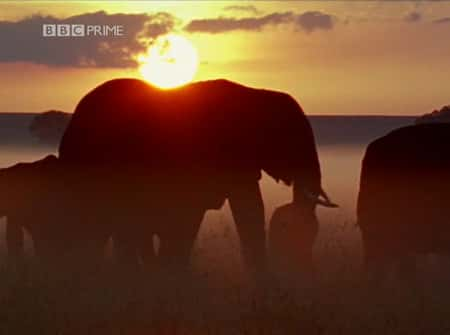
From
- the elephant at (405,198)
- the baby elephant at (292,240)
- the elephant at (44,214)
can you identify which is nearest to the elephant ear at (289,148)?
the baby elephant at (292,240)

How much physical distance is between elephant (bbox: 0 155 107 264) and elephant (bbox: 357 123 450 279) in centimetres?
349

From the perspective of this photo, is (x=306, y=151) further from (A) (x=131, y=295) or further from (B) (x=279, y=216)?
(A) (x=131, y=295)

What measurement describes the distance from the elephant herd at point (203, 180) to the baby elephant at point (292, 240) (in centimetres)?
2

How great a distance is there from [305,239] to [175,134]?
208cm

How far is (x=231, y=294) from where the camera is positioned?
9.54m

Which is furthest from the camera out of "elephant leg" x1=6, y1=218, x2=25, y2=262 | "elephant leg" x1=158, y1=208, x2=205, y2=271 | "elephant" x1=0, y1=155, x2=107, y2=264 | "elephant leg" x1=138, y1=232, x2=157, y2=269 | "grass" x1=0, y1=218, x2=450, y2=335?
"elephant leg" x1=6, y1=218, x2=25, y2=262

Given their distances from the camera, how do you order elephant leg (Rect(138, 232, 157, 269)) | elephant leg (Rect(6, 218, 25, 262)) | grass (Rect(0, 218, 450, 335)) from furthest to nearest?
elephant leg (Rect(6, 218, 25, 262)) < elephant leg (Rect(138, 232, 157, 269)) < grass (Rect(0, 218, 450, 335))

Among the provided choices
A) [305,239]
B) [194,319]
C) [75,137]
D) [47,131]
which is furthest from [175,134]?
[47,131]

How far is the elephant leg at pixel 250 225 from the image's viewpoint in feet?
35.0

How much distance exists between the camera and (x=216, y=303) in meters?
9.01

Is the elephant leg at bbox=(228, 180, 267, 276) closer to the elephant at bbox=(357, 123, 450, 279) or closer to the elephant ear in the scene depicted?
the elephant ear

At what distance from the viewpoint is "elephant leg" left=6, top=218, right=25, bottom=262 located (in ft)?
38.0

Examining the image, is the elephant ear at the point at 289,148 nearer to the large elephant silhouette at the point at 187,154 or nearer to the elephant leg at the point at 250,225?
the large elephant silhouette at the point at 187,154

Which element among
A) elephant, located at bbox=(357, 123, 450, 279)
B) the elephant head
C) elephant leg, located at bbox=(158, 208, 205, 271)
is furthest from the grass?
the elephant head
